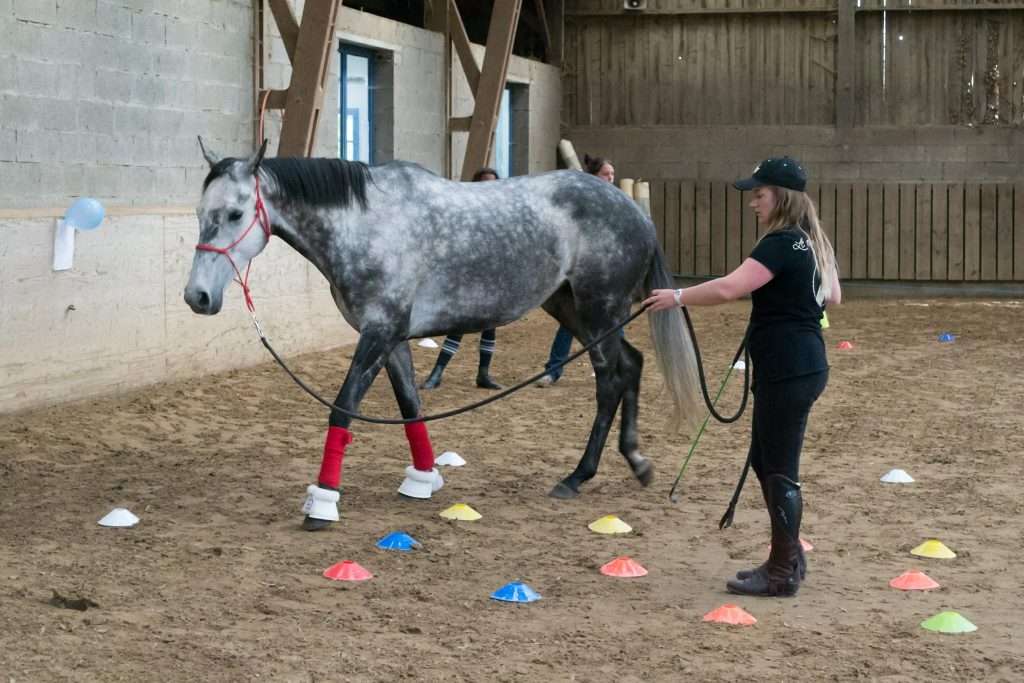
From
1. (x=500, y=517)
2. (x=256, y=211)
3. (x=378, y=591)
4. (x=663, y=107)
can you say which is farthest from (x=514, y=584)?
(x=663, y=107)

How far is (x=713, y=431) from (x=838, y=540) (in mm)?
2531

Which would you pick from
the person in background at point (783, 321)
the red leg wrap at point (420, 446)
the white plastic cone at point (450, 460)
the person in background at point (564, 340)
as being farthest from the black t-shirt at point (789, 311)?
the person in background at point (564, 340)

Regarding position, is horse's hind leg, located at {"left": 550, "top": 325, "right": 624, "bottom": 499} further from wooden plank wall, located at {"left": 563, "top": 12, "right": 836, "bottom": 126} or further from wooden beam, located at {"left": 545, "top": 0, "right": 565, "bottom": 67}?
wooden beam, located at {"left": 545, "top": 0, "right": 565, "bottom": 67}

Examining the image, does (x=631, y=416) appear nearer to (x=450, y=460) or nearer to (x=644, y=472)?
(x=644, y=472)

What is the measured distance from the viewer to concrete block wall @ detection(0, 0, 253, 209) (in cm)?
863

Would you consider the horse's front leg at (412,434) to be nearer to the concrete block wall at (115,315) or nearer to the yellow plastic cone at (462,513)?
the yellow plastic cone at (462,513)

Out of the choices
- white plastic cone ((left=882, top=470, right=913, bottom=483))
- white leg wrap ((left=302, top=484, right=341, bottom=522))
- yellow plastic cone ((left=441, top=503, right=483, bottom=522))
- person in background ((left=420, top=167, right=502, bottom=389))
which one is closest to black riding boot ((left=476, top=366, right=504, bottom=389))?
person in background ((left=420, top=167, right=502, bottom=389))

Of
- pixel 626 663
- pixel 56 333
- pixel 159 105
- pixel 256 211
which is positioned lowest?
pixel 626 663

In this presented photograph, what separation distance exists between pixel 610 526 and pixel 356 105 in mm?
8113

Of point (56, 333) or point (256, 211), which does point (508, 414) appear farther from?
point (256, 211)

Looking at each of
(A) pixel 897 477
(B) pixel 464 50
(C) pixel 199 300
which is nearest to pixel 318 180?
(C) pixel 199 300

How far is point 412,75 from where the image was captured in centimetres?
1384

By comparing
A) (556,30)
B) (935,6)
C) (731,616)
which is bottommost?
(731,616)

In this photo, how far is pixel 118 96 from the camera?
31.2 ft
